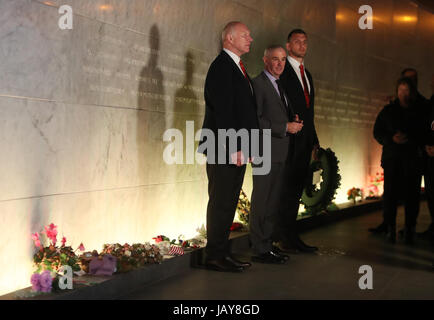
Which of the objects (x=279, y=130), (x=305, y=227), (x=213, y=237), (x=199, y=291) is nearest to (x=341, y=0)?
(x=305, y=227)

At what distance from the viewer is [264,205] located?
515 centimetres

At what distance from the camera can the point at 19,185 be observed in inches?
157

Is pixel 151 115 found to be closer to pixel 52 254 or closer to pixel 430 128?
pixel 52 254

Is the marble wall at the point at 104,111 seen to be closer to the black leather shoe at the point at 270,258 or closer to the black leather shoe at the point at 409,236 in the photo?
the black leather shoe at the point at 270,258

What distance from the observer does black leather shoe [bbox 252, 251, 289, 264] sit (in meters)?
5.19

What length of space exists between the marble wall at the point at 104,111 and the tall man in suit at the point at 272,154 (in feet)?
2.84

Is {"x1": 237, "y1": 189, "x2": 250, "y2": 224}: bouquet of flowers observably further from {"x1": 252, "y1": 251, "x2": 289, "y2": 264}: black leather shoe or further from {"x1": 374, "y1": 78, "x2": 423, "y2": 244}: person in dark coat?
{"x1": 374, "y1": 78, "x2": 423, "y2": 244}: person in dark coat

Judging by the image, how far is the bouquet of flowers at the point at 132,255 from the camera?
4.23 m

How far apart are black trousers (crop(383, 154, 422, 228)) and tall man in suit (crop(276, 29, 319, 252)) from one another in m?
1.02

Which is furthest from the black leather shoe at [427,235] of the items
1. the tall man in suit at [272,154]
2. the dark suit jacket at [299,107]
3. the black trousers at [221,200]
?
the black trousers at [221,200]

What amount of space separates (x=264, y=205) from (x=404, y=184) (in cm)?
187

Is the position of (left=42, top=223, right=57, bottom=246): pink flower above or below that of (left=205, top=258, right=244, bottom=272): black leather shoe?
above

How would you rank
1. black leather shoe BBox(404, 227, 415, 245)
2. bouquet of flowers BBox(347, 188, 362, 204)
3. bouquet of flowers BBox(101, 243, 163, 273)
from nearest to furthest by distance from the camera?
bouquet of flowers BBox(101, 243, 163, 273), black leather shoe BBox(404, 227, 415, 245), bouquet of flowers BBox(347, 188, 362, 204)

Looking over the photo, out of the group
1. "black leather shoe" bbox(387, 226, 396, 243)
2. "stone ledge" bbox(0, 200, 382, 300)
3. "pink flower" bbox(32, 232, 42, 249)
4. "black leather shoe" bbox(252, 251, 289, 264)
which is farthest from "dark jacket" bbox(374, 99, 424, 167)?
"pink flower" bbox(32, 232, 42, 249)
